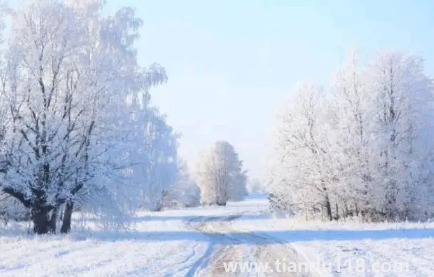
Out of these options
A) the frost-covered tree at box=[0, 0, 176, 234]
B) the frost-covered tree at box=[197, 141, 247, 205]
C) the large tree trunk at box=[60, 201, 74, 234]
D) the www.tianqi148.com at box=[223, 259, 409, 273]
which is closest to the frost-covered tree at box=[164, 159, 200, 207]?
the frost-covered tree at box=[197, 141, 247, 205]

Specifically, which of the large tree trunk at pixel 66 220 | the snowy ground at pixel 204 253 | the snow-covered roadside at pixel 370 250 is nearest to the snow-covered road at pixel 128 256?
the snowy ground at pixel 204 253

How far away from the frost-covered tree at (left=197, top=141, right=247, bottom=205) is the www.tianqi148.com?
77.0m

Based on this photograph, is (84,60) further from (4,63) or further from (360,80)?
(360,80)

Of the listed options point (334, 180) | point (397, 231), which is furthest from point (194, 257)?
point (334, 180)

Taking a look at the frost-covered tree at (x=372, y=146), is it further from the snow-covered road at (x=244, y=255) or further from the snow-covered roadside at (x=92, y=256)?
the snow-covered roadside at (x=92, y=256)

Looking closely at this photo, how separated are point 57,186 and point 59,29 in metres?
8.61

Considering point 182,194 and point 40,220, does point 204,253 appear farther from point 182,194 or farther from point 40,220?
point 182,194

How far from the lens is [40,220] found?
85.9ft

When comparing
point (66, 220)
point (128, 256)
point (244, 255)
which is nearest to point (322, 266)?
point (244, 255)

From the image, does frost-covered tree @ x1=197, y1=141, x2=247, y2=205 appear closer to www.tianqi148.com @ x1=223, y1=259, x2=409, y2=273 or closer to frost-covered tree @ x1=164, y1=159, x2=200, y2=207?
frost-covered tree @ x1=164, y1=159, x2=200, y2=207

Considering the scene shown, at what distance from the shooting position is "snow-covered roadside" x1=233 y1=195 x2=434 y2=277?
1279cm

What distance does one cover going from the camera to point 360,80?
3462 centimetres

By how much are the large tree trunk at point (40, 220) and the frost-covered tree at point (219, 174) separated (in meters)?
66.1

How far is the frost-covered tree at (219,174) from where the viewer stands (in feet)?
308
